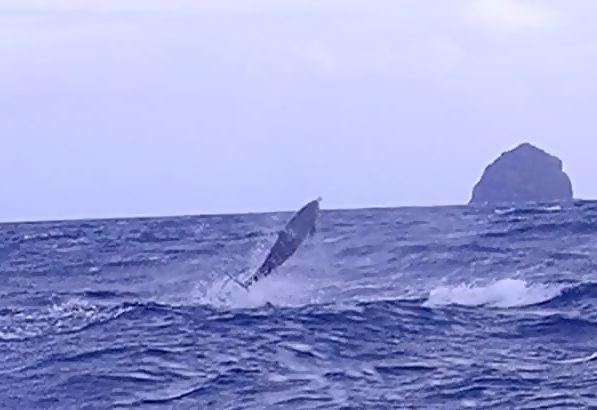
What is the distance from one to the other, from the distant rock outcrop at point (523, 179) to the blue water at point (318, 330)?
71987mm

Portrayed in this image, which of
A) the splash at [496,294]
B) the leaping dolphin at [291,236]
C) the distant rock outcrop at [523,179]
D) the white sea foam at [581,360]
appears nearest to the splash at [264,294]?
the leaping dolphin at [291,236]

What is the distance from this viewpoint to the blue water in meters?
15.9

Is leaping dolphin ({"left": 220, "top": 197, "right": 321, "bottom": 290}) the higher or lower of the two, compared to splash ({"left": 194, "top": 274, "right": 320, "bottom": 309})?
higher

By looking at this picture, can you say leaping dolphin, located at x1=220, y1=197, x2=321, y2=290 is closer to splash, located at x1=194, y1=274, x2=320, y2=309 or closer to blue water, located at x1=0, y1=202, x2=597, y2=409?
splash, located at x1=194, y1=274, x2=320, y2=309

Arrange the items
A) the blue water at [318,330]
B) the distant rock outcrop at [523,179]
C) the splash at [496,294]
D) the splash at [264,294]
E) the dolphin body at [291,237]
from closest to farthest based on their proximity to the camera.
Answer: the blue water at [318,330] → the splash at [496,294] → the splash at [264,294] → the dolphin body at [291,237] → the distant rock outcrop at [523,179]

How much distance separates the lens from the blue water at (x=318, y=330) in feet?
52.3

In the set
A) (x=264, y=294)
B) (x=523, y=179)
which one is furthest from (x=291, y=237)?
(x=523, y=179)

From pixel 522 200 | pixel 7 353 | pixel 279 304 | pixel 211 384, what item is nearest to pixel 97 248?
pixel 279 304

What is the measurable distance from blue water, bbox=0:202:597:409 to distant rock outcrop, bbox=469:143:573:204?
72.0 meters

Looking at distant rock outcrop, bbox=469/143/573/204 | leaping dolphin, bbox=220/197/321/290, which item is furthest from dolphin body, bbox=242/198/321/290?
distant rock outcrop, bbox=469/143/573/204

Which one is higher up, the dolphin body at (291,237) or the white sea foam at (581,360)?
the dolphin body at (291,237)

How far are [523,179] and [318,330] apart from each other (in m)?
95.1

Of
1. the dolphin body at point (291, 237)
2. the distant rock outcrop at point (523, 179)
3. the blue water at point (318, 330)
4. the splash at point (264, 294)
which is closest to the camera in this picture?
the blue water at point (318, 330)

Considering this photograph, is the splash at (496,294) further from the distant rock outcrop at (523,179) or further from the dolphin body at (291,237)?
the distant rock outcrop at (523,179)
